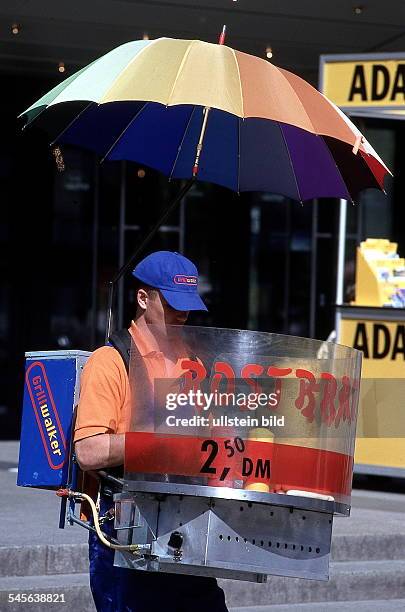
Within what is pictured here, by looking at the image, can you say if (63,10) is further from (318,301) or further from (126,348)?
(126,348)

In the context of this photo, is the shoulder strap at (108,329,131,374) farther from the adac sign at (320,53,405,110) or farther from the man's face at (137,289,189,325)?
the adac sign at (320,53,405,110)

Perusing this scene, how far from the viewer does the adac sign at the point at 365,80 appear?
8.88 meters

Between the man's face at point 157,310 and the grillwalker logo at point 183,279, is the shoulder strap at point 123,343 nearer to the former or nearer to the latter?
the man's face at point 157,310

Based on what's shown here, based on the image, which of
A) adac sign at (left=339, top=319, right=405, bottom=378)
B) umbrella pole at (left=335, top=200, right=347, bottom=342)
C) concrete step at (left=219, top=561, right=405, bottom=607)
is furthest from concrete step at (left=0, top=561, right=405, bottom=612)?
umbrella pole at (left=335, top=200, right=347, bottom=342)

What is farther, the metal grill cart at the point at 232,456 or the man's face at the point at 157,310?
the man's face at the point at 157,310

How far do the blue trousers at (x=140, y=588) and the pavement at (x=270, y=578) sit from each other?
2555 mm

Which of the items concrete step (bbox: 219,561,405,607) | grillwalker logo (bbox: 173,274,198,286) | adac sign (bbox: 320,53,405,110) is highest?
adac sign (bbox: 320,53,405,110)

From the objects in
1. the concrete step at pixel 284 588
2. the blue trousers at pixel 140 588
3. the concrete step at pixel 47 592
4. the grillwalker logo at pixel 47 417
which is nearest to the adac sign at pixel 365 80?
the concrete step at pixel 284 588

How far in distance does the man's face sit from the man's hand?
387 mm

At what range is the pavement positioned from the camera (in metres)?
6.16

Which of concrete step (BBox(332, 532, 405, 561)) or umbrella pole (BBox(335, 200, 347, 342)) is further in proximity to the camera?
umbrella pole (BBox(335, 200, 347, 342))

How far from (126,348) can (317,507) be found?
28.0 inches

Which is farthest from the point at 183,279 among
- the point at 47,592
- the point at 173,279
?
the point at 47,592

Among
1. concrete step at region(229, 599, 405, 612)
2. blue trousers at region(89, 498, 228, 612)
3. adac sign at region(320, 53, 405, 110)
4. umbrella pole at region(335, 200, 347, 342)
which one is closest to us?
blue trousers at region(89, 498, 228, 612)
